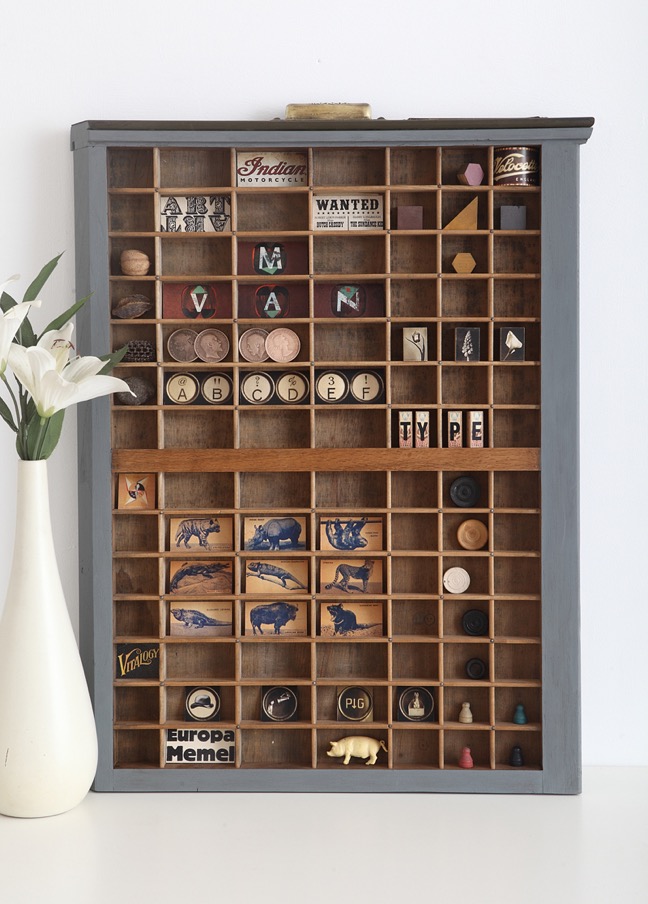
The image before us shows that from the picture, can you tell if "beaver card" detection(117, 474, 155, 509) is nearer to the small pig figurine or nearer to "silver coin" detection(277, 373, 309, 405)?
"silver coin" detection(277, 373, 309, 405)

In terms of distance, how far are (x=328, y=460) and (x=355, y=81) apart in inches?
35.0

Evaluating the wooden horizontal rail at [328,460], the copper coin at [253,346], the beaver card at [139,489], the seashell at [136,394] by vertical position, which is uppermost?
the copper coin at [253,346]

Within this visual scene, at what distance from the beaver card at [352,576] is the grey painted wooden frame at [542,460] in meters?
0.38

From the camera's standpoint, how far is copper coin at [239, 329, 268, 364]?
1.88 m

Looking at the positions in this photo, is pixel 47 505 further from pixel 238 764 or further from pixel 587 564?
pixel 587 564

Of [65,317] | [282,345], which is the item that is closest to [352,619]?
[282,345]

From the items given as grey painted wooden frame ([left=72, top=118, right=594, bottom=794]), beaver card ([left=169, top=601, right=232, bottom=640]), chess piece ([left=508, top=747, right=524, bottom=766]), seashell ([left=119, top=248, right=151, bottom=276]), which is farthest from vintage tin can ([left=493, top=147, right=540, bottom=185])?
chess piece ([left=508, top=747, right=524, bottom=766])

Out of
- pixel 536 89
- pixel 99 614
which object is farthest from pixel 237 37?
pixel 99 614

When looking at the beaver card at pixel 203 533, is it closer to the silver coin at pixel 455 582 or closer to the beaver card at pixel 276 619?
the beaver card at pixel 276 619

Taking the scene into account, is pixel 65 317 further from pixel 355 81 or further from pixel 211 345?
pixel 355 81

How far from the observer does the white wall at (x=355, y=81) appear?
1.91 m

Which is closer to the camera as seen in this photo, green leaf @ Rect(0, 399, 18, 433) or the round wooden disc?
green leaf @ Rect(0, 399, 18, 433)

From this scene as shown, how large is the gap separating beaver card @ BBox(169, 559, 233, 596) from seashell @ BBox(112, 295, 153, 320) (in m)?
0.58

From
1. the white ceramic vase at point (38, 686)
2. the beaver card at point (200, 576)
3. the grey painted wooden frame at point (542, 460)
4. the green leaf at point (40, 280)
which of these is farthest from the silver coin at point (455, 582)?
the green leaf at point (40, 280)
